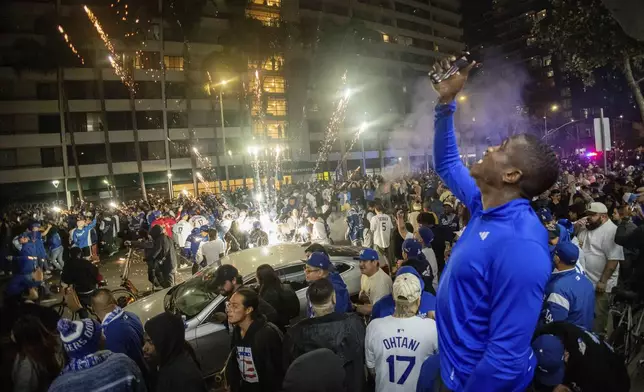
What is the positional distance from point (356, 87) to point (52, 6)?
38877 mm

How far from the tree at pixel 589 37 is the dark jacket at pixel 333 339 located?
17.0 m

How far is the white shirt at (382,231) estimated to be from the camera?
11008 millimetres

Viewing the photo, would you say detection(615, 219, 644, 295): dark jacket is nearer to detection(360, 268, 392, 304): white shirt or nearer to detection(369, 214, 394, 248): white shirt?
detection(360, 268, 392, 304): white shirt

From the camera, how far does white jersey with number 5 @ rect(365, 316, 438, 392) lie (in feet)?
10.1

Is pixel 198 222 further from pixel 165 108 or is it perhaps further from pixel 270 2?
pixel 270 2

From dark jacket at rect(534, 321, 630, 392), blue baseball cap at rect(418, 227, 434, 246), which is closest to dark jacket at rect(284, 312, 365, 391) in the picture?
dark jacket at rect(534, 321, 630, 392)

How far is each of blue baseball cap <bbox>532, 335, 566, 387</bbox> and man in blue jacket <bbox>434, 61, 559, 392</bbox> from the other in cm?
92

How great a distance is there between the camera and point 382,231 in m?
11.0

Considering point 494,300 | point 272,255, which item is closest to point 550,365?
point 494,300

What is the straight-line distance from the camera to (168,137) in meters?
50.0

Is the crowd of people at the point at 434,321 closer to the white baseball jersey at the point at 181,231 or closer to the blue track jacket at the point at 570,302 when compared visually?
the blue track jacket at the point at 570,302

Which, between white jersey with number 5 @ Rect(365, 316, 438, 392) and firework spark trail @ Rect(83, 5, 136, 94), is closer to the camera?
white jersey with number 5 @ Rect(365, 316, 438, 392)

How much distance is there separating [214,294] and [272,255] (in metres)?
1.64

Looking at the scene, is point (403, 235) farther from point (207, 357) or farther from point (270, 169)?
point (270, 169)
